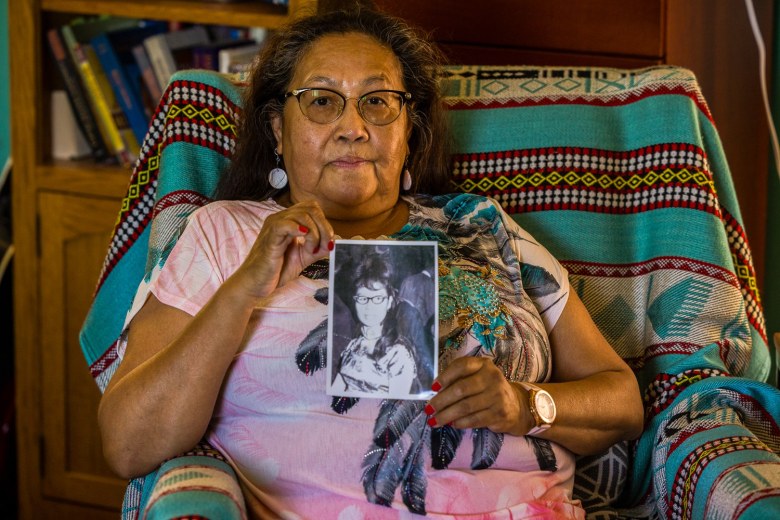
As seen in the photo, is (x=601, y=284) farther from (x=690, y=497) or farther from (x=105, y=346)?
(x=105, y=346)

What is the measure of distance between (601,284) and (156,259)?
790 mm

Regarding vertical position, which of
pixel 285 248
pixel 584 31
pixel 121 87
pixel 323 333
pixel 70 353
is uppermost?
pixel 584 31

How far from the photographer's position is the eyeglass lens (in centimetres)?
162

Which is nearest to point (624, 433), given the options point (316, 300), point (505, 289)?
point (505, 289)

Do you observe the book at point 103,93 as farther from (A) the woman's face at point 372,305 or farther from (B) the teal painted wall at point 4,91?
(A) the woman's face at point 372,305

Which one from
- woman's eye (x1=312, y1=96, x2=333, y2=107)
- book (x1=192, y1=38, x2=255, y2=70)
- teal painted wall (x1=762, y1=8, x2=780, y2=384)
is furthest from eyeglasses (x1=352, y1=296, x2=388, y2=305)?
teal painted wall (x1=762, y1=8, x2=780, y2=384)

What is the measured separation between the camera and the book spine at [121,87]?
8.23ft

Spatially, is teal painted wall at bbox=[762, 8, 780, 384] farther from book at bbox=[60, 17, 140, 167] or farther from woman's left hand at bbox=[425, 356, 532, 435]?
book at bbox=[60, 17, 140, 167]

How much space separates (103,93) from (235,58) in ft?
1.14

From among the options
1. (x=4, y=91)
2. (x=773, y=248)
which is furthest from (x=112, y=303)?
(x=773, y=248)

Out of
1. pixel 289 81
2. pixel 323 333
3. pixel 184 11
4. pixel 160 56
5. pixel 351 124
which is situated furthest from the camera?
pixel 160 56

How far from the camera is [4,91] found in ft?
9.42

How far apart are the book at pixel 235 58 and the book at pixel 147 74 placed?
0.17 metres

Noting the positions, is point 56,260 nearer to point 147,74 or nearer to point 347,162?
point 147,74
